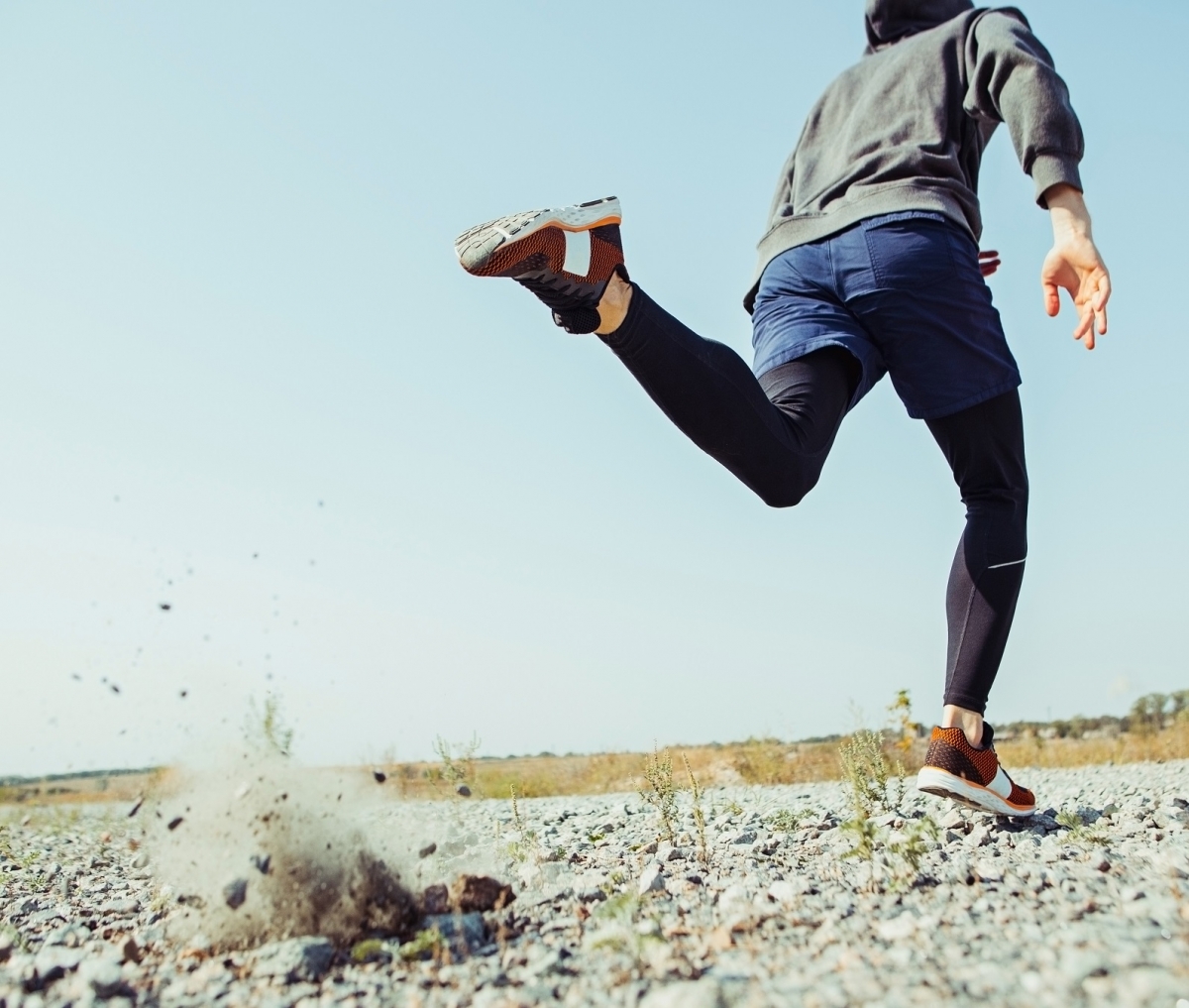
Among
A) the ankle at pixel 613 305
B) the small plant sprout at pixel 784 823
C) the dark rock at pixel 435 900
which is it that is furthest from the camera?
the small plant sprout at pixel 784 823

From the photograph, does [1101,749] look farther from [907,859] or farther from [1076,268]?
[907,859]

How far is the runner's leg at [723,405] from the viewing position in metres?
2.30

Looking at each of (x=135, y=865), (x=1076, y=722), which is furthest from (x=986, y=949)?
(x=1076, y=722)

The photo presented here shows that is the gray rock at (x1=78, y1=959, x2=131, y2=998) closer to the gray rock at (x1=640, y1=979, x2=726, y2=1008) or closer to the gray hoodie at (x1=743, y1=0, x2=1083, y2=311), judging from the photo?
the gray rock at (x1=640, y1=979, x2=726, y2=1008)

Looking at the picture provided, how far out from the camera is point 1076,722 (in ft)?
34.8

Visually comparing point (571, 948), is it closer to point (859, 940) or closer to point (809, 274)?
point (859, 940)

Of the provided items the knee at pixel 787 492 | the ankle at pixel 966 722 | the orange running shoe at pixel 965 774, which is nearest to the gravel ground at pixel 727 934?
the orange running shoe at pixel 965 774

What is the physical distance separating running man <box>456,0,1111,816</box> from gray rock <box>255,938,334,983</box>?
1.40 m

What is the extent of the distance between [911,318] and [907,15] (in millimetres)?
1425

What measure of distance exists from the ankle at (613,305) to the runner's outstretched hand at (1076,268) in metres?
1.25

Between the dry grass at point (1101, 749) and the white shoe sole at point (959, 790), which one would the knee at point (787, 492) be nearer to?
the white shoe sole at point (959, 790)

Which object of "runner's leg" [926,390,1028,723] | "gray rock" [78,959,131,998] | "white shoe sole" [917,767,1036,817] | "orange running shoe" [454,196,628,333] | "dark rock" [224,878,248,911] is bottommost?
"gray rock" [78,959,131,998]

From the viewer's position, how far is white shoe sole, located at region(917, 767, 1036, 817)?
2584 millimetres

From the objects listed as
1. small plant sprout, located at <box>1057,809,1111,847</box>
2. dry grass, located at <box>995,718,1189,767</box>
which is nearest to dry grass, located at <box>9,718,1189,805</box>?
dry grass, located at <box>995,718,1189,767</box>
